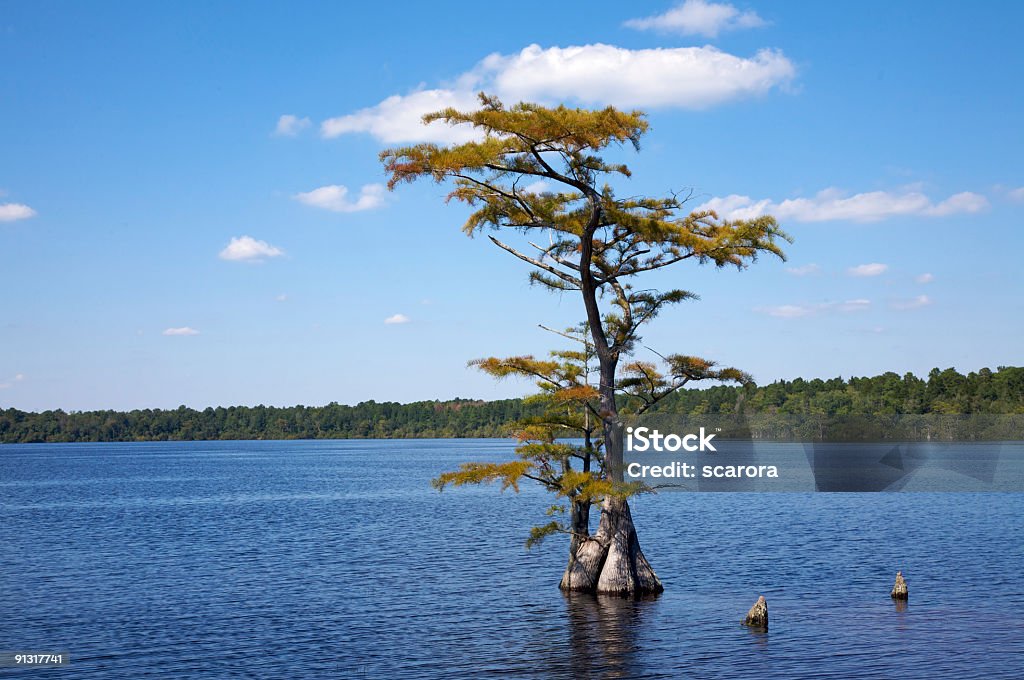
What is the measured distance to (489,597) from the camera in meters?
40.4

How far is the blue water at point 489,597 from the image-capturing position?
96.6 ft

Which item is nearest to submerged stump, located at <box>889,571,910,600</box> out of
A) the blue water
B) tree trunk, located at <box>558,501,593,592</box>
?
the blue water

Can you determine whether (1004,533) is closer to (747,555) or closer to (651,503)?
(747,555)

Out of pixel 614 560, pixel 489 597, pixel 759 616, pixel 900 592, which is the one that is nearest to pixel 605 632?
pixel 759 616

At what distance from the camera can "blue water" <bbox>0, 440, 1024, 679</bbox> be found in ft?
96.6

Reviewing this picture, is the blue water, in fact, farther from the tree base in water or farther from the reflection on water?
the tree base in water

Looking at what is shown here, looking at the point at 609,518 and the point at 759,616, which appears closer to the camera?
the point at 759,616

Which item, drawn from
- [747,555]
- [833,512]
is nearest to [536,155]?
[747,555]

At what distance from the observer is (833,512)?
8275 cm

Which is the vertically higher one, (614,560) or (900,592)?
(614,560)

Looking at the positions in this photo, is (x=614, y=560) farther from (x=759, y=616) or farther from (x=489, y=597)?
(x=759, y=616)

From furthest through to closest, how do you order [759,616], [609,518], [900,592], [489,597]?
[489,597]
[900,592]
[609,518]
[759,616]

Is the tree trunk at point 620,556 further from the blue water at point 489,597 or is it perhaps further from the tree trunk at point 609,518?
the blue water at point 489,597

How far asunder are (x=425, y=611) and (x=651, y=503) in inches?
2341
